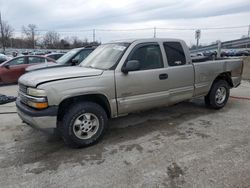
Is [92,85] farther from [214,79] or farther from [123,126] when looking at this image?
[214,79]

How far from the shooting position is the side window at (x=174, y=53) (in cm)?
485

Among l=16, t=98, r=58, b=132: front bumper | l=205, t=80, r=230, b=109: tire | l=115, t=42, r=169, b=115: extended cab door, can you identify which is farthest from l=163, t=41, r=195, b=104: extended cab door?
l=16, t=98, r=58, b=132: front bumper

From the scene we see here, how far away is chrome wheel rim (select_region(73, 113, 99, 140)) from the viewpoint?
3.83 meters

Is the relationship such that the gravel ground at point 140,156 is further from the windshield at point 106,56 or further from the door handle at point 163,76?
the windshield at point 106,56

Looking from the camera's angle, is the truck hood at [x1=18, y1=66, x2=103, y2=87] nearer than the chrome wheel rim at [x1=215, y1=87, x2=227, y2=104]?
Yes

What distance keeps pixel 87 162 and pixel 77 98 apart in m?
1.05

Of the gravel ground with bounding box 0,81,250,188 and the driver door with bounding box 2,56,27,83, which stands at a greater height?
the driver door with bounding box 2,56,27,83

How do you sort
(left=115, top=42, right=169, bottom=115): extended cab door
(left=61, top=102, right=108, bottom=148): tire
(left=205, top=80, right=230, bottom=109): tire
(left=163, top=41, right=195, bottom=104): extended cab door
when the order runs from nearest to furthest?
1. (left=61, top=102, right=108, bottom=148): tire
2. (left=115, top=42, right=169, bottom=115): extended cab door
3. (left=163, top=41, right=195, bottom=104): extended cab door
4. (left=205, top=80, right=230, bottom=109): tire

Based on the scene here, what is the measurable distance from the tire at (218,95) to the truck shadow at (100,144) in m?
0.28

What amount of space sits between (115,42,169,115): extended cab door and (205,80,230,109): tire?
167 centimetres

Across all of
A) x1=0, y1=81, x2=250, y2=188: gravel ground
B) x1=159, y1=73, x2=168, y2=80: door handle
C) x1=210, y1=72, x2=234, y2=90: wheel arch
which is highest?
x1=159, y1=73, x2=168, y2=80: door handle

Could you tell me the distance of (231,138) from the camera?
4.15 metres

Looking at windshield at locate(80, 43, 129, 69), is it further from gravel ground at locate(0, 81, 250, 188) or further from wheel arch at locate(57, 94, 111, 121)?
gravel ground at locate(0, 81, 250, 188)

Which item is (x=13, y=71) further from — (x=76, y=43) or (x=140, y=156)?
(x=76, y=43)
